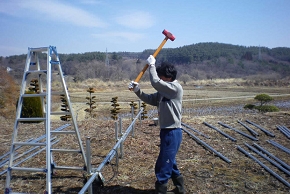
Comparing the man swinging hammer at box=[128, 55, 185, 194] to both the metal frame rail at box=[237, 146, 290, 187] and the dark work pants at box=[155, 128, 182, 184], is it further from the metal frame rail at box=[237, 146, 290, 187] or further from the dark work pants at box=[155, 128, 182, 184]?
the metal frame rail at box=[237, 146, 290, 187]

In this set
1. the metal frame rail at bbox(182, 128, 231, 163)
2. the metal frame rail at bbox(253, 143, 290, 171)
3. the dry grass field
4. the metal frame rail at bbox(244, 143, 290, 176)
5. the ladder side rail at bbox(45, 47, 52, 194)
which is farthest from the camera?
the metal frame rail at bbox(182, 128, 231, 163)

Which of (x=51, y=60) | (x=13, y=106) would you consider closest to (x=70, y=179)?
(x=51, y=60)

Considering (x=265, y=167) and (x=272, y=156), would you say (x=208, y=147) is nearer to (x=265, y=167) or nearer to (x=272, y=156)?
(x=272, y=156)

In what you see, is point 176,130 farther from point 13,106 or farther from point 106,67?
A: point 106,67

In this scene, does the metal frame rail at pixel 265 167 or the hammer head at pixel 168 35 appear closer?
the hammer head at pixel 168 35

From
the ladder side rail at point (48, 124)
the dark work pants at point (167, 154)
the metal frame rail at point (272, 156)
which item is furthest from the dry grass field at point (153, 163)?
the ladder side rail at point (48, 124)

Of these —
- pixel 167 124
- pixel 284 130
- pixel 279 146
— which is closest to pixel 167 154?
pixel 167 124

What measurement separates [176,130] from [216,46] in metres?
123

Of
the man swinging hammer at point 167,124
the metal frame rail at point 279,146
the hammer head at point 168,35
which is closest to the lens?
the man swinging hammer at point 167,124

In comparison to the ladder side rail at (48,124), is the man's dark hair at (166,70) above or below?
above

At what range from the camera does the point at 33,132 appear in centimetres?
775

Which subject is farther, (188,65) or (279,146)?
(188,65)

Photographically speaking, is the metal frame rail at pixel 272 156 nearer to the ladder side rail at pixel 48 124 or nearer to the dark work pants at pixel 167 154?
the dark work pants at pixel 167 154

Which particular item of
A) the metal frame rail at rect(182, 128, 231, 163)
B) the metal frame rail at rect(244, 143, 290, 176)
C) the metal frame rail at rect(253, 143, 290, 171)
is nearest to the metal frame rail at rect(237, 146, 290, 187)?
the metal frame rail at rect(244, 143, 290, 176)
